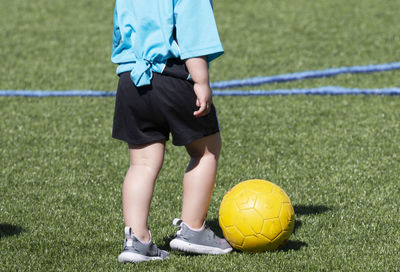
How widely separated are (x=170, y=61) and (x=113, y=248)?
Result: 1.13 m

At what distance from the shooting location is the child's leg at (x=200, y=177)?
3.58 metres

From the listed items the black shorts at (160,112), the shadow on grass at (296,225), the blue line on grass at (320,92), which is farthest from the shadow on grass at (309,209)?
the blue line on grass at (320,92)

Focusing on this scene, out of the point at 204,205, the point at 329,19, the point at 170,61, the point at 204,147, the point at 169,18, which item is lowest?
the point at 329,19

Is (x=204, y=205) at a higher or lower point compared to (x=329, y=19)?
higher

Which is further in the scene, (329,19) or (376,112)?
(329,19)

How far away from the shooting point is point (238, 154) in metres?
5.56

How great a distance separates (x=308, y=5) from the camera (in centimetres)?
1185

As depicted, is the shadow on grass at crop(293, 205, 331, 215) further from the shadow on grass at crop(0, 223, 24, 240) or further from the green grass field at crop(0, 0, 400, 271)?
the shadow on grass at crop(0, 223, 24, 240)

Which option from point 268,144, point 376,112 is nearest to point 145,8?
point 268,144

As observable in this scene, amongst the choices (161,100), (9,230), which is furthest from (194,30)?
(9,230)

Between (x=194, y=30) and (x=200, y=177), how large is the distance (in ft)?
2.62

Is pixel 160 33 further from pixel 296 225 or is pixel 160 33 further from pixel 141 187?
pixel 296 225

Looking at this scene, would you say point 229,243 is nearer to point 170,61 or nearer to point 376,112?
point 170,61

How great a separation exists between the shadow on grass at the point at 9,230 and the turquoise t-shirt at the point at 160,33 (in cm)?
125
